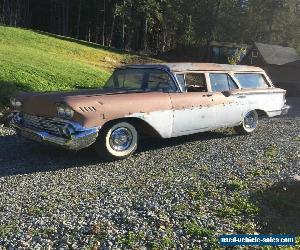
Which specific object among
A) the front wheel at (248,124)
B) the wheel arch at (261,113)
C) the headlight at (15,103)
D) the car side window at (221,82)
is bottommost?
the front wheel at (248,124)

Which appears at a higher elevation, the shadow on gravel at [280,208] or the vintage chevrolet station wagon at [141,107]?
the vintage chevrolet station wagon at [141,107]

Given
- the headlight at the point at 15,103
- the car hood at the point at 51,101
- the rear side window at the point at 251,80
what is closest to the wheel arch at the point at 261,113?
the rear side window at the point at 251,80

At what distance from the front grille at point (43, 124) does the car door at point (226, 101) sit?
11.2 feet

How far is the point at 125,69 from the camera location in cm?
844

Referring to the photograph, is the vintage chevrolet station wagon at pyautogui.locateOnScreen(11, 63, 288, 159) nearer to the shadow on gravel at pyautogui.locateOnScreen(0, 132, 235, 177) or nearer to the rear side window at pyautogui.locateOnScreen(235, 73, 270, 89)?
the rear side window at pyautogui.locateOnScreen(235, 73, 270, 89)

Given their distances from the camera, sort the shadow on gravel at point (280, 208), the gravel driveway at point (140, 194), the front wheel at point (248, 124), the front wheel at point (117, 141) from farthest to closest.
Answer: the front wheel at point (248, 124) → the front wheel at point (117, 141) → the shadow on gravel at point (280, 208) → the gravel driveway at point (140, 194)

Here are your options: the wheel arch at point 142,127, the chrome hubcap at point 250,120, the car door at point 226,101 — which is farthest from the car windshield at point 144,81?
the chrome hubcap at point 250,120

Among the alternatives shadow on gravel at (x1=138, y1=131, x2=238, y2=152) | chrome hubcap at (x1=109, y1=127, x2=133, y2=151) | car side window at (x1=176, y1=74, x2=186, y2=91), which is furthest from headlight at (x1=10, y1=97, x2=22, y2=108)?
car side window at (x1=176, y1=74, x2=186, y2=91)

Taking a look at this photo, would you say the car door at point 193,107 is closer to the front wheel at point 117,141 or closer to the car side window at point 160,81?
the car side window at point 160,81

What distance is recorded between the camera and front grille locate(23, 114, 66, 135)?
21.5ft

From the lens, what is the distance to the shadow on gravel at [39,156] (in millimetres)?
6527

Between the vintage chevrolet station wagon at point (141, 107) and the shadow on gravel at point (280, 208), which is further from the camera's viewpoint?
the vintage chevrolet station wagon at point (141, 107)

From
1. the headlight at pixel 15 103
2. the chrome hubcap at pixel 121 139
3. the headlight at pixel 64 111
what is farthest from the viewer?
the headlight at pixel 15 103

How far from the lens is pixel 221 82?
888 cm
